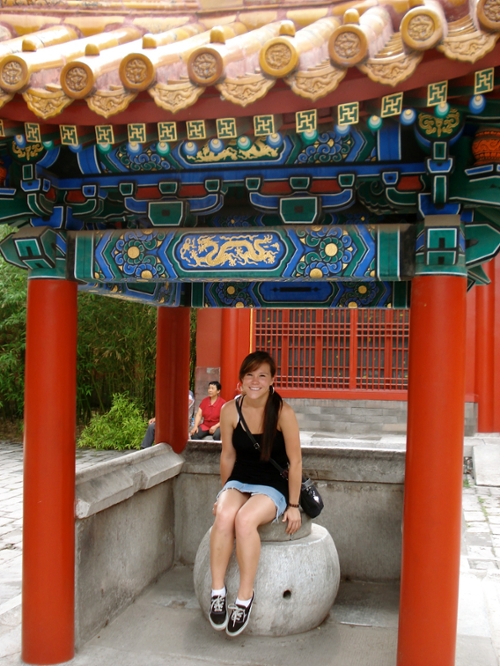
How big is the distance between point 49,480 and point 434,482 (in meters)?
1.91

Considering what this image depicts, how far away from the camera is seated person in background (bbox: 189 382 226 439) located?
8742 millimetres

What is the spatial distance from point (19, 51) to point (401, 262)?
1.98 meters

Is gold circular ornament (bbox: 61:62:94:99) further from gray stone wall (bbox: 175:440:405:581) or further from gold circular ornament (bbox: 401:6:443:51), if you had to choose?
gray stone wall (bbox: 175:440:405:581)

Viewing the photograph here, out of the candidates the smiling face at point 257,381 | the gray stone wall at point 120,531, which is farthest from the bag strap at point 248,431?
the gray stone wall at point 120,531

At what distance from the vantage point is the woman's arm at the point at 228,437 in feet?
12.6

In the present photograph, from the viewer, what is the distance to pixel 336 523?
4777 mm

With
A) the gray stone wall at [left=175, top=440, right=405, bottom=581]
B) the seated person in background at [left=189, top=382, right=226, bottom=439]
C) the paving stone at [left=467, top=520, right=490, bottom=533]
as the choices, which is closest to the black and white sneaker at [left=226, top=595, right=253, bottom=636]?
the gray stone wall at [left=175, top=440, right=405, bottom=581]

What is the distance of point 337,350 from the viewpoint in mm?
13156

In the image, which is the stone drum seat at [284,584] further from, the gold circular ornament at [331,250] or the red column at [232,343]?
the red column at [232,343]

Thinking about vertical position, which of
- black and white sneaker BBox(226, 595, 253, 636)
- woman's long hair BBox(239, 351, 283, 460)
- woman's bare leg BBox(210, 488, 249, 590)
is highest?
woman's long hair BBox(239, 351, 283, 460)

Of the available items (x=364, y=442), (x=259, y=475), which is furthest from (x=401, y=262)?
(x=364, y=442)

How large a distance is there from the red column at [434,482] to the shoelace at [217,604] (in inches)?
36.0

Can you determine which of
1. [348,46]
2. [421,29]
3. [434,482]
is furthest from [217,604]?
[421,29]

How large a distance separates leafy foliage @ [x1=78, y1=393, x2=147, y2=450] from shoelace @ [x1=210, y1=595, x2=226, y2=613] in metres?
9.33
